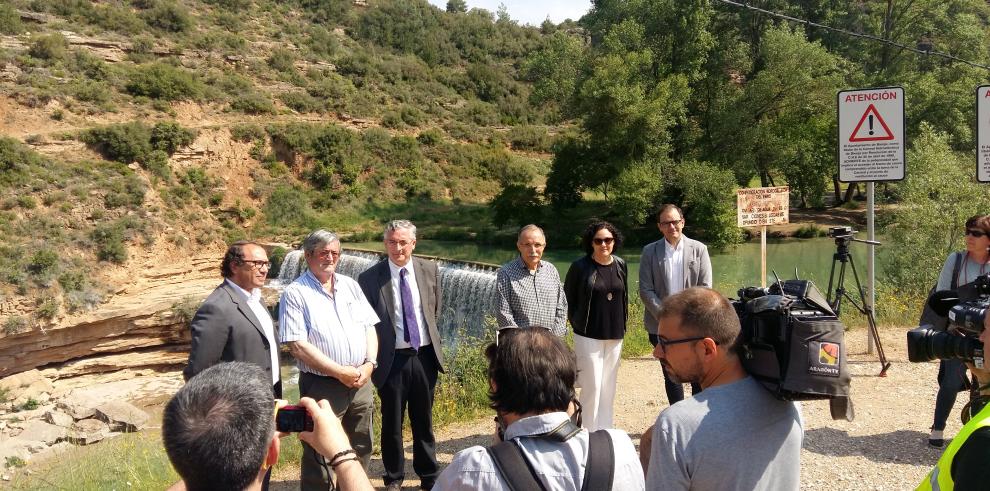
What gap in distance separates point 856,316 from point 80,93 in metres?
30.8

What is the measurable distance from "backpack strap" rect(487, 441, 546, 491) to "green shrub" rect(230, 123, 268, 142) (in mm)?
32469

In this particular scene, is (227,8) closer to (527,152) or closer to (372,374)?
(527,152)

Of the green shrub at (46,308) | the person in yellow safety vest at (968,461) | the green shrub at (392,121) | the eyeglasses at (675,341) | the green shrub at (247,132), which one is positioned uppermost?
the green shrub at (392,121)

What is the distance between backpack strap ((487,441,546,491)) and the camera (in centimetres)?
151

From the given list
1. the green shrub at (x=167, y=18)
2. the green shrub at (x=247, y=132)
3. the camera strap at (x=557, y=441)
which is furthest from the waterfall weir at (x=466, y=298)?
the green shrub at (x=167, y=18)

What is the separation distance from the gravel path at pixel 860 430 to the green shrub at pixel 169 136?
2597cm

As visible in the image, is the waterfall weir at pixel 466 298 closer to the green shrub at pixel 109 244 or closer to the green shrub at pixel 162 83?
the green shrub at pixel 109 244

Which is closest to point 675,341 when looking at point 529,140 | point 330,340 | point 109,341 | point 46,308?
point 330,340

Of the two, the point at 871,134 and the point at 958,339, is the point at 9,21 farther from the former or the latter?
the point at 958,339

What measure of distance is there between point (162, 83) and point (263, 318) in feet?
105

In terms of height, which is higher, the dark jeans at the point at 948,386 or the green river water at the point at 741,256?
the dark jeans at the point at 948,386

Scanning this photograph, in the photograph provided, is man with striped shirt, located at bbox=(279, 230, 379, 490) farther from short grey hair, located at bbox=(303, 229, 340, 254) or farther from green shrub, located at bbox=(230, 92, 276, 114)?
green shrub, located at bbox=(230, 92, 276, 114)

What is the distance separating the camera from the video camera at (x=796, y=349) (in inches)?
61.1

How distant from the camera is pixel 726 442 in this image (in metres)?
1.57
